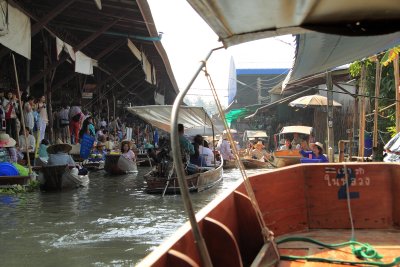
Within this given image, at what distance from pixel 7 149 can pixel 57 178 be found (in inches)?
48.0

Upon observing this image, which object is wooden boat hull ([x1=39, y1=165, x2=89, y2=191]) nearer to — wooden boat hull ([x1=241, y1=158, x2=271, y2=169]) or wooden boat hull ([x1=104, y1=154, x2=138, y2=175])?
wooden boat hull ([x1=104, y1=154, x2=138, y2=175])

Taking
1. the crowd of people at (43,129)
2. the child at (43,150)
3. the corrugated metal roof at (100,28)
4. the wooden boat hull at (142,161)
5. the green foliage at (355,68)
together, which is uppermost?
the corrugated metal roof at (100,28)

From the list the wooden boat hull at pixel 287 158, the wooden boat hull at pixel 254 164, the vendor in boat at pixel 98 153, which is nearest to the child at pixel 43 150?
the vendor in boat at pixel 98 153

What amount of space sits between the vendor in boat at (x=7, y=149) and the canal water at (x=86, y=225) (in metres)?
0.90

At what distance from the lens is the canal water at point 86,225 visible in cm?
552

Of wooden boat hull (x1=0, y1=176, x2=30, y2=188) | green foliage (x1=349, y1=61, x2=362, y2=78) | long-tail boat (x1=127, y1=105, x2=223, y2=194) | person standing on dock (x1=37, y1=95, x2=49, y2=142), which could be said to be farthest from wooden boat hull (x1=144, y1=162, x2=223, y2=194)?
green foliage (x1=349, y1=61, x2=362, y2=78)

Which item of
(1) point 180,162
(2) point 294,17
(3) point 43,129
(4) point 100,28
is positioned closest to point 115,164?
(3) point 43,129

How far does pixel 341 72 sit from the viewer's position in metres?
15.1

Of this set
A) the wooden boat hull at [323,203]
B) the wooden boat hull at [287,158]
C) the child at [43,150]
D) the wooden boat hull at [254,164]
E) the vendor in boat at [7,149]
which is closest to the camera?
the wooden boat hull at [323,203]

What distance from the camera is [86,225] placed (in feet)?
23.4

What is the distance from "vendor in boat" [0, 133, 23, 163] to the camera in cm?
952

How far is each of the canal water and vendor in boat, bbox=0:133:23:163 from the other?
0.90 metres

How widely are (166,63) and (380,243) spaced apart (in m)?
12.8

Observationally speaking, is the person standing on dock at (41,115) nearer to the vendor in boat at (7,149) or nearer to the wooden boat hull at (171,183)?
the vendor in boat at (7,149)
